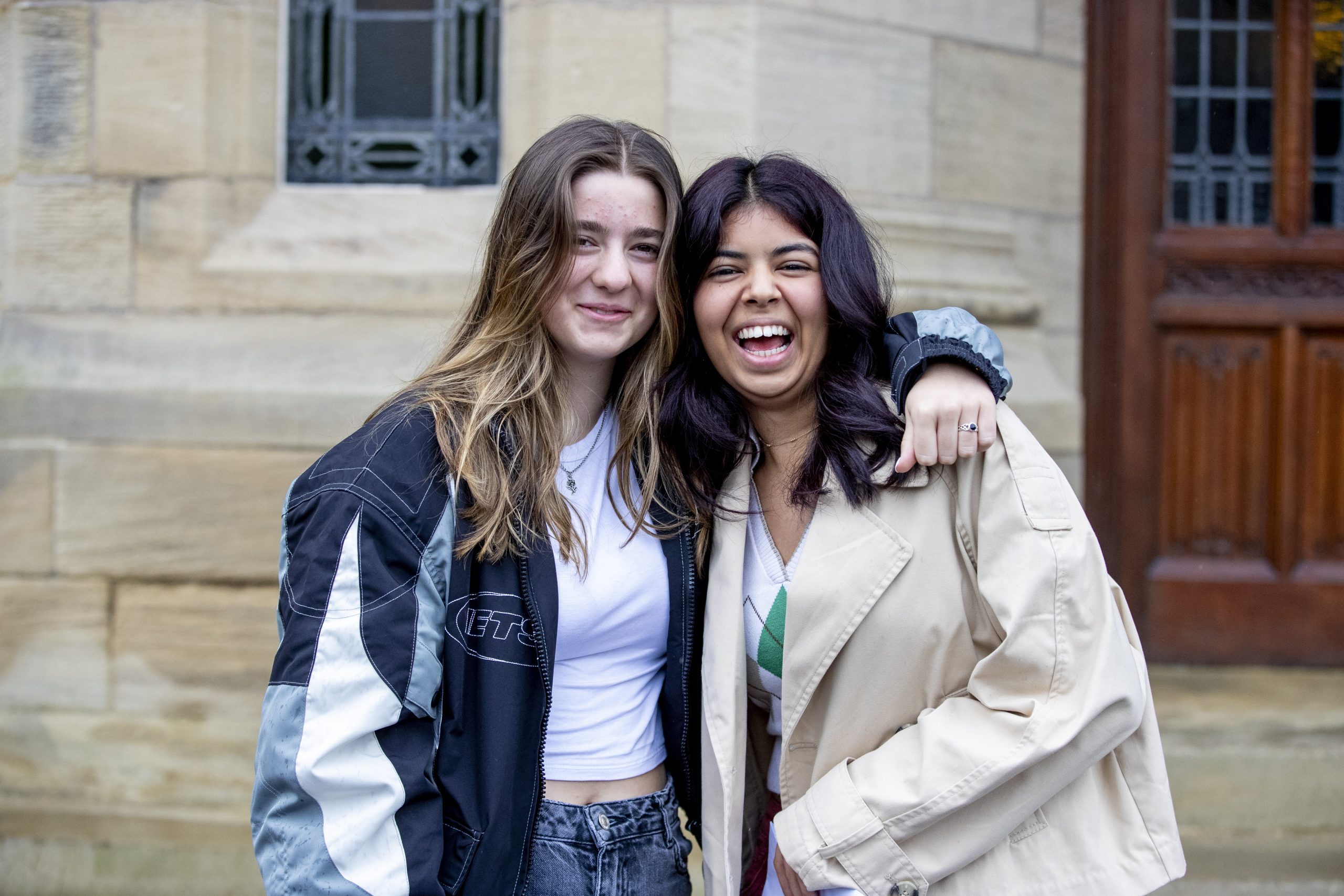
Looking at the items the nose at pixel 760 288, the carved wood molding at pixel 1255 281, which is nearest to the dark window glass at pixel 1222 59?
the carved wood molding at pixel 1255 281

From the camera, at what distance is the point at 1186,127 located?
13.6ft

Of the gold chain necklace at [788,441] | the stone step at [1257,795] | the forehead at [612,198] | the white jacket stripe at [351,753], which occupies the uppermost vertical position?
the forehead at [612,198]

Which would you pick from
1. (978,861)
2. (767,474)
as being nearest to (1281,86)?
(767,474)

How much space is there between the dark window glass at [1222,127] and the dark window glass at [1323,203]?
341 mm

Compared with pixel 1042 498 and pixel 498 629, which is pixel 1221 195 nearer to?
pixel 1042 498

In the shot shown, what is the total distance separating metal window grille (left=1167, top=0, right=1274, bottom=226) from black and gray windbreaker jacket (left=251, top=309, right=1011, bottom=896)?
277 cm

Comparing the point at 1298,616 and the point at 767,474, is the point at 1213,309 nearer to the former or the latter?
the point at 1298,616

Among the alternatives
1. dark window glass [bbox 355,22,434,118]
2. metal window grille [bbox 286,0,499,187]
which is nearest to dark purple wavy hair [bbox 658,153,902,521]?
metal window grille [bbox 286,0,499,187]

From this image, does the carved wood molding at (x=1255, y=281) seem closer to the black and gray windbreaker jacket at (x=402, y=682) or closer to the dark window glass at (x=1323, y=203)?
the dark window glass at (x=1323, y=203)

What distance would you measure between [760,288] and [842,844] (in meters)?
0.91

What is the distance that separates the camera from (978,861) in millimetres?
1720

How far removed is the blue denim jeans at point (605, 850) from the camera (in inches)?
70.9

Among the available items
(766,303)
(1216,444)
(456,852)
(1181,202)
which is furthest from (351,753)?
(1181,202)

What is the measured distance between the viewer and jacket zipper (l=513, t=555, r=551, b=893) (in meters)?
1.75
